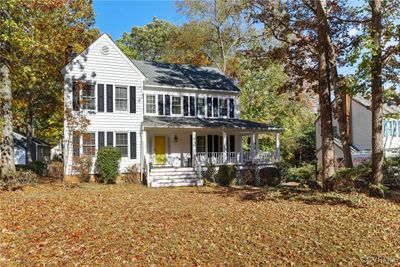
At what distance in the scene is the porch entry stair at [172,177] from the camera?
59.0 feet

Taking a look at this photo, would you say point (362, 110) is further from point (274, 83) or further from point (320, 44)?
point (320, 44)

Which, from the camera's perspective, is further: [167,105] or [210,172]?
[167,105]

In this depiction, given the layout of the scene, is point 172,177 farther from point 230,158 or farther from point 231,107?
point 231,107

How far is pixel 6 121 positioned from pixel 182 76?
11.5 meters

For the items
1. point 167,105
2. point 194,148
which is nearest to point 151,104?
point 167,105

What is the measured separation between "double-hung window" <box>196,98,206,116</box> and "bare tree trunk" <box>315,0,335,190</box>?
9.60 metres

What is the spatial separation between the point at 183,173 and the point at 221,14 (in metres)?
19.4

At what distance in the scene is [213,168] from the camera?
19.4 meters

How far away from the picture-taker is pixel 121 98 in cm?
1914

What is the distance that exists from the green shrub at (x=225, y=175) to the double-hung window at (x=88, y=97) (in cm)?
766

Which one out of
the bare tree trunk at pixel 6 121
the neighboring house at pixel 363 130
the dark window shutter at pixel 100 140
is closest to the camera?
the bare tree trunk at pixel 6 121

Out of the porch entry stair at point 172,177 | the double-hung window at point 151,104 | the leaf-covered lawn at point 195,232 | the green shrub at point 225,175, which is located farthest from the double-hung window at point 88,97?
the green shrub at point 225,175

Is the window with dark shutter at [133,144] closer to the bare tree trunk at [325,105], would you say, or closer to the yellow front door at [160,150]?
the yellow front door at [160,150]

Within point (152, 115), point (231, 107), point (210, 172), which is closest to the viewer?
point (210, 172)
